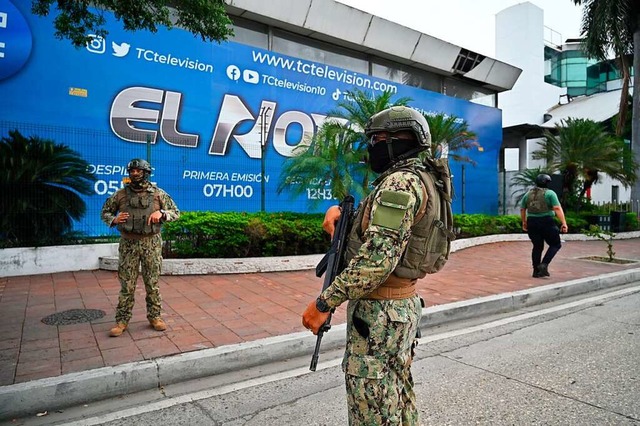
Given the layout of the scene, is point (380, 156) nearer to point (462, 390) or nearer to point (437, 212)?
point (437, 212)

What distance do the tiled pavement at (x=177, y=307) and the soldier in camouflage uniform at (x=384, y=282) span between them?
2.51 metres

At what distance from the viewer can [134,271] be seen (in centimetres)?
444

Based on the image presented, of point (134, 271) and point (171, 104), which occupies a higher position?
point (171, 104)

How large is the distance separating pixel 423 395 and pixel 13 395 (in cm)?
301

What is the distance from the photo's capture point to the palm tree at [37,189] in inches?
293

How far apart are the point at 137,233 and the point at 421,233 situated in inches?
133

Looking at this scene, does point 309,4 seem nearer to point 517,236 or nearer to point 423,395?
point 517,236

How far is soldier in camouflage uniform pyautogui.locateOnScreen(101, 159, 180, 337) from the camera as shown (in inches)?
170

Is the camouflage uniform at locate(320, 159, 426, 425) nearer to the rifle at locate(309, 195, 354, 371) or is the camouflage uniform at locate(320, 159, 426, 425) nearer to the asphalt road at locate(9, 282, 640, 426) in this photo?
the rifle at locate(309, 195, 354, 371)

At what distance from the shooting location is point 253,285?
22.6 feet

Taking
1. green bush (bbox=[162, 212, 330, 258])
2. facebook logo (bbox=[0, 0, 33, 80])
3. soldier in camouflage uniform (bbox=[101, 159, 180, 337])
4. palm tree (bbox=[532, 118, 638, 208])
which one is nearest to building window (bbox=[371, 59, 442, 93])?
palm tree (bbox=[532, 118, 638, 208])

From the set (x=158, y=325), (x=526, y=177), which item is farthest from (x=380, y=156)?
(x=526, y=177)

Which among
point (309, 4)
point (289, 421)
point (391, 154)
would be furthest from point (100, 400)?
point (309, 4)

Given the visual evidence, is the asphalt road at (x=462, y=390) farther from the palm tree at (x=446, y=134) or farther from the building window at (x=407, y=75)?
the building window at (x=407, y=75)
